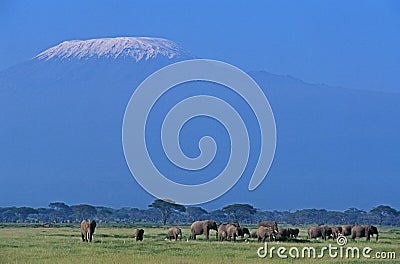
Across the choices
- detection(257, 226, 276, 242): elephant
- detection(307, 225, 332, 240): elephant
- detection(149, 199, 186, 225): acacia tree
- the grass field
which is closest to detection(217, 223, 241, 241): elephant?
detection(257, 226, 276, 242): elephant

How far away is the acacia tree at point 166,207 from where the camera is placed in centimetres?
8650

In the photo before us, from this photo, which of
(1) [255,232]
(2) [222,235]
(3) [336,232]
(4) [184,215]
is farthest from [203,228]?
(4) [184,215]

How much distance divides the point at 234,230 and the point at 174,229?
3097 millimetres

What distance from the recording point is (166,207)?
8812 cm

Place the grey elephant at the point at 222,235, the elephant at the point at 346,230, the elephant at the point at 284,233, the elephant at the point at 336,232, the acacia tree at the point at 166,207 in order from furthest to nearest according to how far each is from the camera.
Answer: the acacia tree at the point at 166,207, the elephant at the point at 346,230, the elephant at the point at 336,232, the elephant at the point at 284,233, the grey elephant at the point at 222,235

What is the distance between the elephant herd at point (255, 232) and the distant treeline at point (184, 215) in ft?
137

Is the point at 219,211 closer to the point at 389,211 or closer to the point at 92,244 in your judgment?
the point at 389,211

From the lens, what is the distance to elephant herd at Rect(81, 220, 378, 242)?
39.1 m

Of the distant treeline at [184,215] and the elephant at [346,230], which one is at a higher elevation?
the distant treeline at [184,215]

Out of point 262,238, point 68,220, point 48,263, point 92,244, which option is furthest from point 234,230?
point 68,220

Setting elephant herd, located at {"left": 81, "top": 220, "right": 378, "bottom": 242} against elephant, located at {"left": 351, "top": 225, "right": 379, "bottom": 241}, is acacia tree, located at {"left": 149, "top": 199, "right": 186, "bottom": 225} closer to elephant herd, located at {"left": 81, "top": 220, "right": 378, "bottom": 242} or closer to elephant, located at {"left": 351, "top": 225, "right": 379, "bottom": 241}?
elephant herd, located at {"left": 81, "top": 220, "right": 378, "bottom": 242}

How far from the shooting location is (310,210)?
10194 cm

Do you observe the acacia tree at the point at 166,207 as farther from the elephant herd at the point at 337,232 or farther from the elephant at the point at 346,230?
the elephant herd at the point at 337,232

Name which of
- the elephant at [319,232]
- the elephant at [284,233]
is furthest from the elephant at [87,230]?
the elephant at [319,232]
